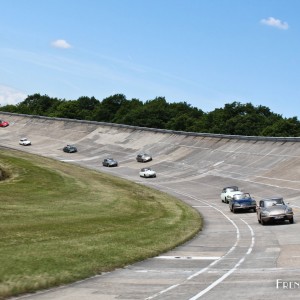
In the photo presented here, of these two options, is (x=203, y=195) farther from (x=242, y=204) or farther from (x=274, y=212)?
(x=274, y=212)

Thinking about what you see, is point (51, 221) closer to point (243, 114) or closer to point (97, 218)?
point (97, 218)

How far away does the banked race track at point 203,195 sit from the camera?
14.2 meters

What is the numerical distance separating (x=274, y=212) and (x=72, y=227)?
42.0 feet

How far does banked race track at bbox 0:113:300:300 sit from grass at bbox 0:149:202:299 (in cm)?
84

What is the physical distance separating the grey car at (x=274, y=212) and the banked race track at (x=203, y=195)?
0.61 m

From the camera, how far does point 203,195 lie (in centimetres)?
5950

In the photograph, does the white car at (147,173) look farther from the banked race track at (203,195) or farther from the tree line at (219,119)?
the tree line at (219,119)

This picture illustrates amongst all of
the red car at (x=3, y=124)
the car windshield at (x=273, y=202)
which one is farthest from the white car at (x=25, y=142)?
the car windshield at (x=273, y=202)

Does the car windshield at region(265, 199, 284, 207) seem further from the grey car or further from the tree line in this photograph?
the tree line

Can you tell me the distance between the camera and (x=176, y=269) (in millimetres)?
17875

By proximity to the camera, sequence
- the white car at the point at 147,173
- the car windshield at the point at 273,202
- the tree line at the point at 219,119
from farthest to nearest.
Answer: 1. the tree line at the point at 219,119
2. the white car at the point at 147,173
3. the car windshield at the point at 273,202

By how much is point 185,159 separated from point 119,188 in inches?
1479

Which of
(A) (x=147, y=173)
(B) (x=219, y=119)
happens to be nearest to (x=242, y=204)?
(A) (x=147, y=173)

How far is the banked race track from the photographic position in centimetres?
1420
